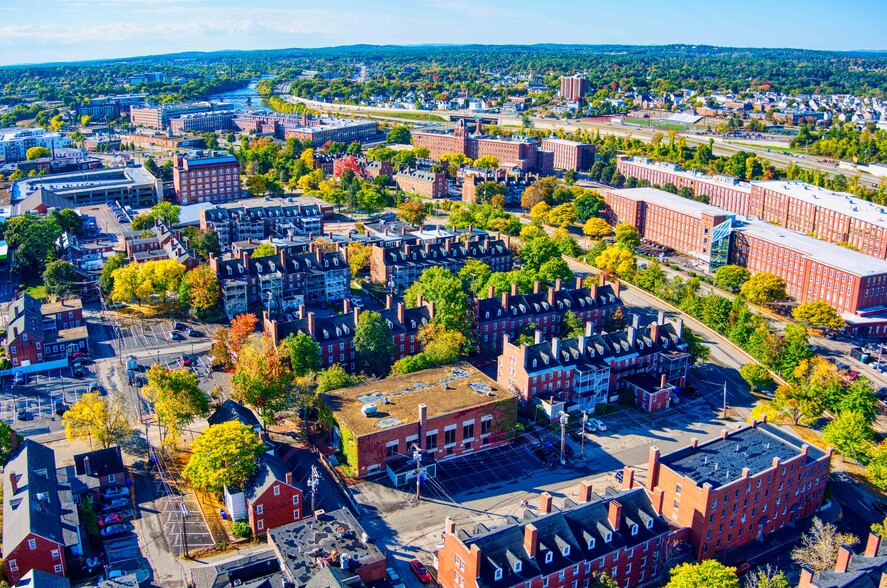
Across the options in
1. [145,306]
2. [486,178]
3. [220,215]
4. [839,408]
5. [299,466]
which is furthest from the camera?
[486,178]

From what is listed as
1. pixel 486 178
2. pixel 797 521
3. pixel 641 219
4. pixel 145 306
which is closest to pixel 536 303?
pixel 797 521

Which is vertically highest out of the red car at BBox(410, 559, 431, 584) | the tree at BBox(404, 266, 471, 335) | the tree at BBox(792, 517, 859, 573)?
the tree at BBox(404, 266, 471, 335)

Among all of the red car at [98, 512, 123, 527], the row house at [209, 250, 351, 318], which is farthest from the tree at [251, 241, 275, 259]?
the red car at [98, 512, 123, 527]

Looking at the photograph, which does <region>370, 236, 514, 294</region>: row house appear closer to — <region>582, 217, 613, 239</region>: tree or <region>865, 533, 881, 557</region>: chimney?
<region>582, 217, 613, 239</region>: tree

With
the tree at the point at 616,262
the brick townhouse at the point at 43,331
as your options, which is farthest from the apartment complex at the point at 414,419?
the tree at the point at 616,262

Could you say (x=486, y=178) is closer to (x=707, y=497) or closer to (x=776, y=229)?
(x=776, y=229)

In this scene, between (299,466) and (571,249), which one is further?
(571,249)
